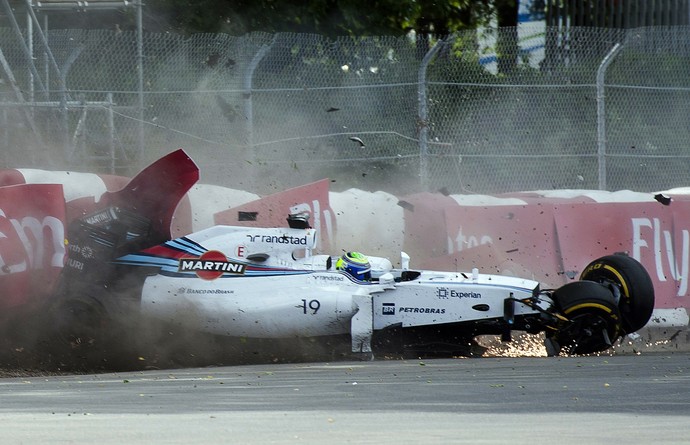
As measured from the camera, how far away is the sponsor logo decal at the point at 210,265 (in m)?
10.7

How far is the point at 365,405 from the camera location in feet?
22.7

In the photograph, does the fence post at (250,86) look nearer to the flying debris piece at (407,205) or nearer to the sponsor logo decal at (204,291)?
the flying debris piece at (407,205)

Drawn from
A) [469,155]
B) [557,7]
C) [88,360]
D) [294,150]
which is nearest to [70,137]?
[294,150]

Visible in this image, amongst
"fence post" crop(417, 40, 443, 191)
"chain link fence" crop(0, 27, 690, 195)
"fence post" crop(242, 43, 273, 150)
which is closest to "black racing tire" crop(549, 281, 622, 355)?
"fence post" crop(417, 40, 443, 191)

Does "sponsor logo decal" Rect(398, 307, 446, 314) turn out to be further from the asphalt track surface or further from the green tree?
the green tree

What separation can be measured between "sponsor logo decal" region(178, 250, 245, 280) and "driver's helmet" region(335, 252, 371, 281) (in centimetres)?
88

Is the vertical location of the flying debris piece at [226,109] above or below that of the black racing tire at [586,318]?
above

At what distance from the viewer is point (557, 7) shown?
22125 millimetres

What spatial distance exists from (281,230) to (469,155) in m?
3.51

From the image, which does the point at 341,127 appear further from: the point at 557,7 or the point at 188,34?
the point at 557,7

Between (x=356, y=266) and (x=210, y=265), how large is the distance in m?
1.26

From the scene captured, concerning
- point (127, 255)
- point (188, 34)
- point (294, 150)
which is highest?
point (188, 34)

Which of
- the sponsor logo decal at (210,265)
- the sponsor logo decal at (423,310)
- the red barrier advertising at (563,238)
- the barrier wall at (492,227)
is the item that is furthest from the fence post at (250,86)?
the sponsor logo decal at (423,310)

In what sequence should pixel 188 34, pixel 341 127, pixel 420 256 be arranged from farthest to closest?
pixel 188 34 → pixel 341 127 → pixel 420 256
